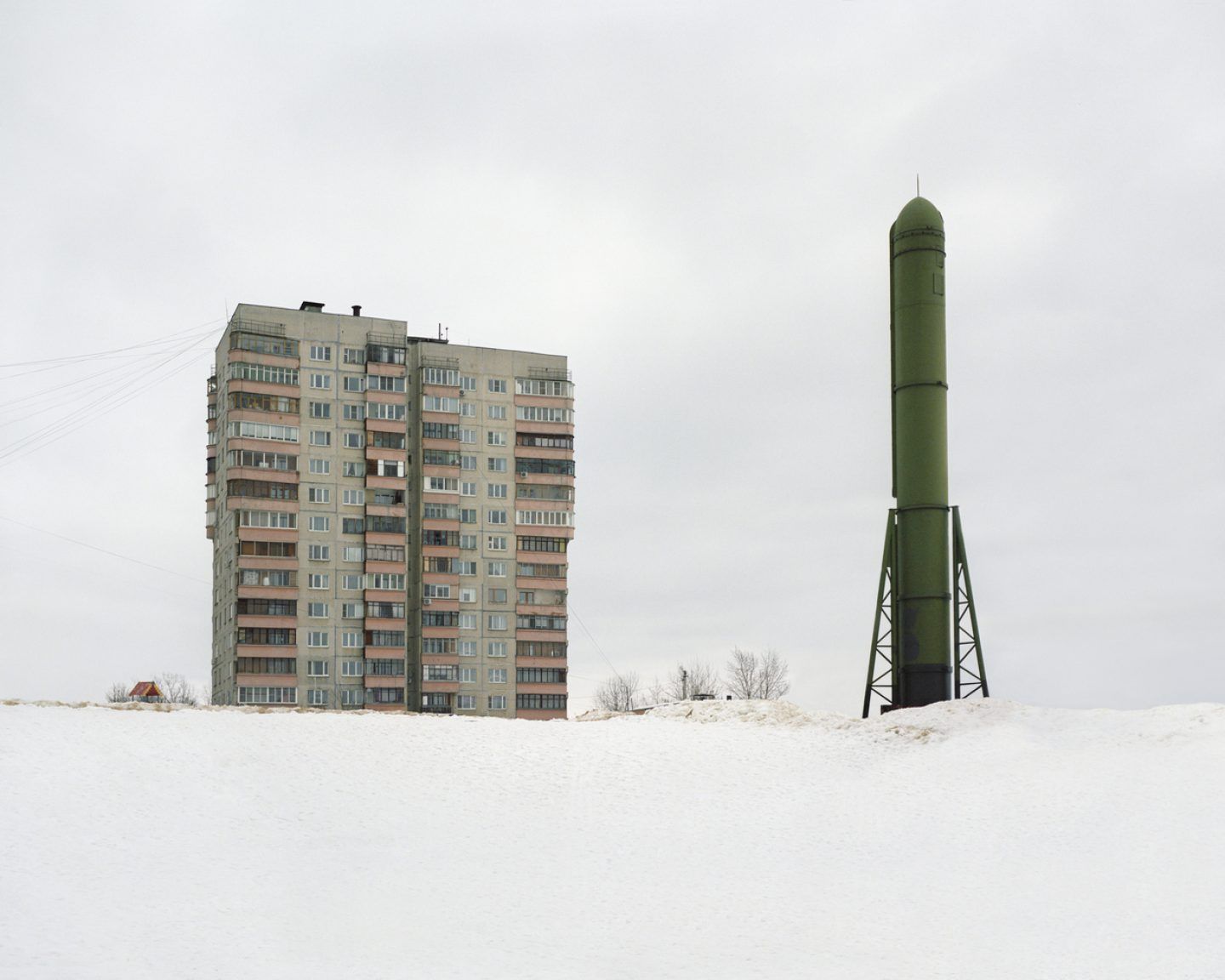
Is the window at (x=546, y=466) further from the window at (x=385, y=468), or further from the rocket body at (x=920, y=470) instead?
the rocket body at (x=920, y=470)

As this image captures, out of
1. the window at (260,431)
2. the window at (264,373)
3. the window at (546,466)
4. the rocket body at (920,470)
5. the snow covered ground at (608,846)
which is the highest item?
the window at (264,373)

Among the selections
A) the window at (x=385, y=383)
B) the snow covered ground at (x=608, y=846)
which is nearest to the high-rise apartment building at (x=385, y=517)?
the window at (x=385, y=383)

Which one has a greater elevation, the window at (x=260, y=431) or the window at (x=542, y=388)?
the window at (x=542, y=388)

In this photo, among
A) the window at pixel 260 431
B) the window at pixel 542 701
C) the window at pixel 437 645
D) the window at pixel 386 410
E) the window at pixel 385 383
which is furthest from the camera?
the window at pixel 542 701

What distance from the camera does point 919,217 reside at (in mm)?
41750

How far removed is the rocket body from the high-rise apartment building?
4351 centimetres

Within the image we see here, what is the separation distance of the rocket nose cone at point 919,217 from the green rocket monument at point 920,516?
5 centimetres

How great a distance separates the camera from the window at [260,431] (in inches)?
2926

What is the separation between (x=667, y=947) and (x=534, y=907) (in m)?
2.87

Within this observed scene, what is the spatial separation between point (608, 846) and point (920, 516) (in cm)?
1771

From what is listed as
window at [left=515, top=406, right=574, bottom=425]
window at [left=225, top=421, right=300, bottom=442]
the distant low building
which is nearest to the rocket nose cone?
window at [left=515, top=406, right=574, bottom=425]

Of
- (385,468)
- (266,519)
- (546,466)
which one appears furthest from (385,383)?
(546,466)

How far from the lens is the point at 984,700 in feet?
127

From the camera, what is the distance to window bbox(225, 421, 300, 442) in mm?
74312
